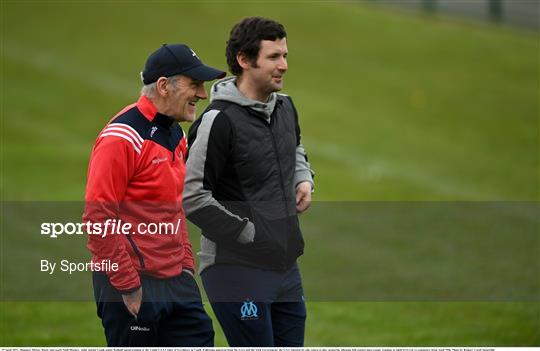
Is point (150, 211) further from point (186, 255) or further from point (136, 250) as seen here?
point (186, 255)

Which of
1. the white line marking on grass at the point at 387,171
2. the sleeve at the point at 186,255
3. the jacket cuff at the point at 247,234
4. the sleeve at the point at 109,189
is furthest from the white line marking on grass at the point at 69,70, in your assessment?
the sleeve at the point at 109,189

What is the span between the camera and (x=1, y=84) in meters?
23.4


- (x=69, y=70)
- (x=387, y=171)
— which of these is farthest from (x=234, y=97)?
(x=69, y=70)

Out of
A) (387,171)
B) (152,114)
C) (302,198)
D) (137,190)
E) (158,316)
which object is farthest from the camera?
(387,171)

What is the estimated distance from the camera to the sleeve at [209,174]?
18.7 feet

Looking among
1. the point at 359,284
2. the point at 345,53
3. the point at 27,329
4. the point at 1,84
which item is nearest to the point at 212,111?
the point at 27,329

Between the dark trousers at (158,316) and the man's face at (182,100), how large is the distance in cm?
89

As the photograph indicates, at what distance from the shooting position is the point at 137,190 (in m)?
5.42

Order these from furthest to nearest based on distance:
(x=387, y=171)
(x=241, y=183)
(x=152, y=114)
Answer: (x=387, y=171), (x=241, y=183), (x=152, y=114)

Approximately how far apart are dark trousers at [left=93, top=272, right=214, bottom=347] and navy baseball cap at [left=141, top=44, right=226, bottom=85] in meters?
1.09

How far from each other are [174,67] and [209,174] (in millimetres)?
613

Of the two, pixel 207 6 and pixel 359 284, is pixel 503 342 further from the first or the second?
pixel 207 6

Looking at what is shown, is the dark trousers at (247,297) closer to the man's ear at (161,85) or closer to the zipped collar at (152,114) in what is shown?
the zipped collar at (152,114)

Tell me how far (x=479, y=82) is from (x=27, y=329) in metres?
17.1
